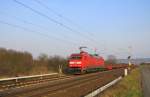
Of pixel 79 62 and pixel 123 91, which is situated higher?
A: pixel 79 62

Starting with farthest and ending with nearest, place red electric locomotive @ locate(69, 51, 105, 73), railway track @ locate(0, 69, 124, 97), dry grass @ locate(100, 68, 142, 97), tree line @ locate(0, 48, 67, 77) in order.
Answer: red electric locomotive @ locate(69, 51, 105, 73) → tree line @ locate(0, 48, 67, 77) → railway track @ locate(0, 69, 124, 97) → dry grass @ locate(100, 68, 142, 97)

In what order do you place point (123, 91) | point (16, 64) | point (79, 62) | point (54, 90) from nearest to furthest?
point (123, 91) < point (54, 90) < point (16, 64) < point (79, 62)

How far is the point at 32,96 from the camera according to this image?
16.2 meters

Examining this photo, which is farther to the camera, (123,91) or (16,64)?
(16,64)

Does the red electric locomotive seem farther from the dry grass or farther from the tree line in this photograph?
the dry grass

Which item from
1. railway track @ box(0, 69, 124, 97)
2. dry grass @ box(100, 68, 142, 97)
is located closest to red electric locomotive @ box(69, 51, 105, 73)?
railway track @ box(0, 69, 124, 97)

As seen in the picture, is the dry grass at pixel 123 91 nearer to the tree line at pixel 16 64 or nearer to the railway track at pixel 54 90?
the railway track at pixel 54 90

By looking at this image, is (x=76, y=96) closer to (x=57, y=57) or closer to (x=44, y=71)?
(x=44, y=71)

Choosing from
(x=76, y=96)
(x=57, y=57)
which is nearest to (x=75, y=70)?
(x=57, y=57)

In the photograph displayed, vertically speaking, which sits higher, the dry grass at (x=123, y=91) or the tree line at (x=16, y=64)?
the tree line at (x=16, y=64)

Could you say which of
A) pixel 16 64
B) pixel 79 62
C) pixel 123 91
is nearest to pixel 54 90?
pixel 123 91

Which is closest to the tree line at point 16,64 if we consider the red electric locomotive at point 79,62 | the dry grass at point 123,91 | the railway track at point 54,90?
the red electric locomotive at point 79,62

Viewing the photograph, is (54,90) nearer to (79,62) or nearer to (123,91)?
(123,91)

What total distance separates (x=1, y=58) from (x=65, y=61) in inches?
1032
